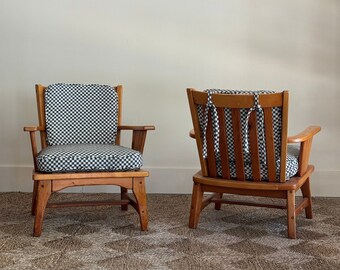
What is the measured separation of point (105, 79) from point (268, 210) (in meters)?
1.50

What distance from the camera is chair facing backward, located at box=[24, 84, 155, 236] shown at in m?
2.96

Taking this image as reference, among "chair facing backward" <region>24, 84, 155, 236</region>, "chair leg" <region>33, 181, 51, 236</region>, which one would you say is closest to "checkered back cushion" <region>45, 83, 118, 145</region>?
"chair facing backward" <region>24, 84, 155, 236</region>

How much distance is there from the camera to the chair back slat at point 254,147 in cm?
289

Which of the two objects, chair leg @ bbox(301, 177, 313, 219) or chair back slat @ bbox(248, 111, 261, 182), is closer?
chair back slat @ bbox(248, 111, 261, 182)

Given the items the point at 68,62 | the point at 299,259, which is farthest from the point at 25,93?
A: the point at 299,259

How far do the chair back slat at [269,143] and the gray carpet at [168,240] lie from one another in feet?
1.09

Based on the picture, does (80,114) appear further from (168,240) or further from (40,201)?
(168,240)

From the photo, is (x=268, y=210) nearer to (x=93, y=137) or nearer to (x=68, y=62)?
(x=93, y=137)

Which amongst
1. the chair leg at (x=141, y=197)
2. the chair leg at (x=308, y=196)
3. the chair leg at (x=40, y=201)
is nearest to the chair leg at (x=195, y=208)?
the chair leg at (x=141, y=197)

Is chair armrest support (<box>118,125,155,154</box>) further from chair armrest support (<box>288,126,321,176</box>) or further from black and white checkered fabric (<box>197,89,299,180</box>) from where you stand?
chair armrest support (<box>288,126,321,176</box>)

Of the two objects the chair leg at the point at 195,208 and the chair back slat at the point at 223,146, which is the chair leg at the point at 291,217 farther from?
the chair leg at the point at 195,208

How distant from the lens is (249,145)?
9.63 ft

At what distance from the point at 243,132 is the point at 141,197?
64 centimetres

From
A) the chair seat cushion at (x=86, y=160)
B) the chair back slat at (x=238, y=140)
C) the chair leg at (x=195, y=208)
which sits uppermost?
the chair back slat at (x=238, y=140)
